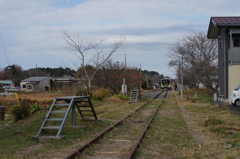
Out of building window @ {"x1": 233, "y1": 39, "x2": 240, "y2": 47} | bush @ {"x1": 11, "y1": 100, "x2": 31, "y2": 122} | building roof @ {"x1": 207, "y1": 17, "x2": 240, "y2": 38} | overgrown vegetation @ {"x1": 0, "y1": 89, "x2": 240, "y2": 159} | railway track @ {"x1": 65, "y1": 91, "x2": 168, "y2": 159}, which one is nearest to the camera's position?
railway track @ {"x1": 65, "y1": 91, "x2": 168, "y2": 159}

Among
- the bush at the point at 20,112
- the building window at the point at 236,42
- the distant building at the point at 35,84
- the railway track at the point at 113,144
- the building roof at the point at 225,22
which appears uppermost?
the building roof at the point at 225,22

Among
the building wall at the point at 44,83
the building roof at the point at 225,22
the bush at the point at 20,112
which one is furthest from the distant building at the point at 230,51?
the building wall at the point at 44,83

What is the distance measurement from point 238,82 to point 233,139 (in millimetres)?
12362

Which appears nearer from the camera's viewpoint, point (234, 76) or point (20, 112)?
point (20, 112)

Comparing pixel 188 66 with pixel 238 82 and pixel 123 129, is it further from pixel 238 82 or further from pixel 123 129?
pixel 123 129

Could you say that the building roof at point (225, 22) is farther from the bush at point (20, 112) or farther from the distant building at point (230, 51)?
the bush at point (20, 112)

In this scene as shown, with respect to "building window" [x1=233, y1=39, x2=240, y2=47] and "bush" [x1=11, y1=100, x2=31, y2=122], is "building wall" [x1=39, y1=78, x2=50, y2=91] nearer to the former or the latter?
"building window" [x1=233, y1=39, x2=240, y2=47]

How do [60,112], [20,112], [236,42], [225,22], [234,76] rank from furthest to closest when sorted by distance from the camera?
[236,42] → [225,22] → [234,76] → [20,112] → [60,112]

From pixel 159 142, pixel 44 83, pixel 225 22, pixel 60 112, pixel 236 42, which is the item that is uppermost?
pixel 225 22

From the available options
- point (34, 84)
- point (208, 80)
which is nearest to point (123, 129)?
point (208, 80)

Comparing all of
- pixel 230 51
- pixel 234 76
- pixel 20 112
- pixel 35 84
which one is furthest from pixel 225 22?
pixel 35 84

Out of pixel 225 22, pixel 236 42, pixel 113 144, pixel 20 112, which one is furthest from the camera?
pixel 236 42

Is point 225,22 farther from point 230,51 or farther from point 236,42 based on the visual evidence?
point 230,51

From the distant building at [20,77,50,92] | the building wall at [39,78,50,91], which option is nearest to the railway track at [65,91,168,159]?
the distant building at [20,77,50,92]
